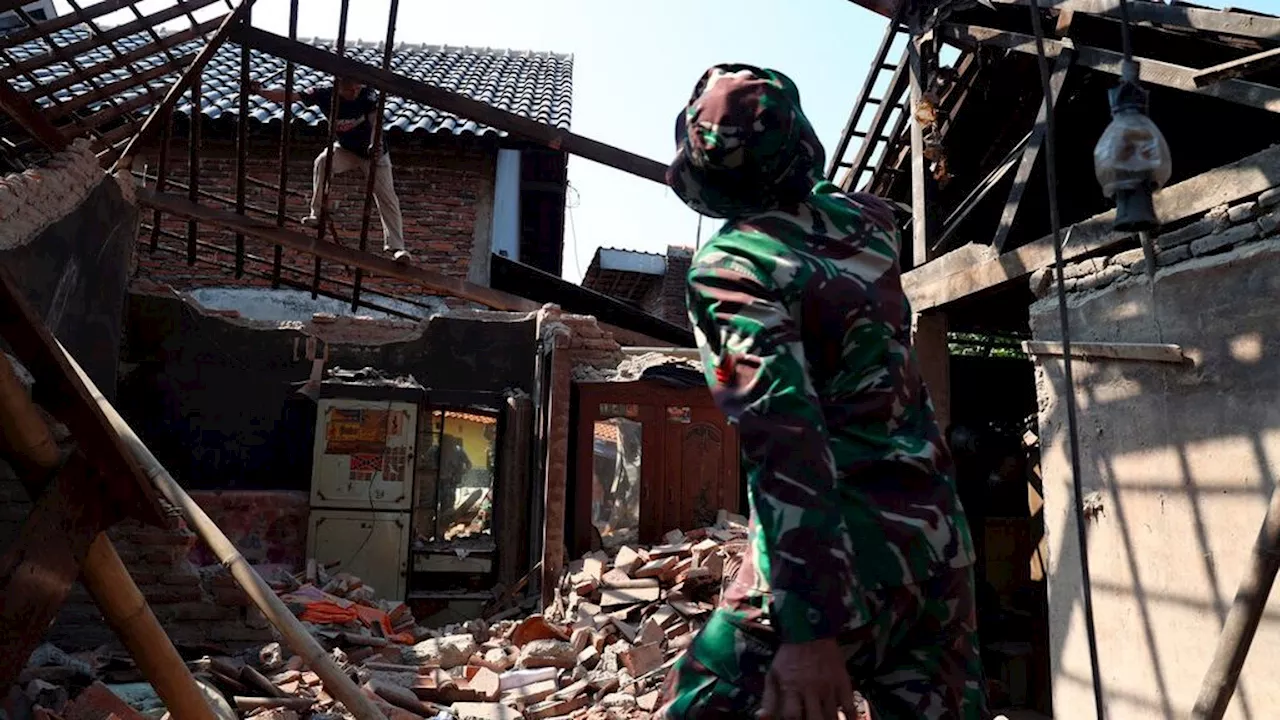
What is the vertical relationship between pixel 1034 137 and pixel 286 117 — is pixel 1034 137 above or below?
below

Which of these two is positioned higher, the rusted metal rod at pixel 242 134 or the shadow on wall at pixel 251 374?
the rusted metal rod at pixel 242 134

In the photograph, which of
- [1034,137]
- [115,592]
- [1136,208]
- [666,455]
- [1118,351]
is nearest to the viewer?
[115,592]

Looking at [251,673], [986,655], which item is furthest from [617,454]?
[251,673]

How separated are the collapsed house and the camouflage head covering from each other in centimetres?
137

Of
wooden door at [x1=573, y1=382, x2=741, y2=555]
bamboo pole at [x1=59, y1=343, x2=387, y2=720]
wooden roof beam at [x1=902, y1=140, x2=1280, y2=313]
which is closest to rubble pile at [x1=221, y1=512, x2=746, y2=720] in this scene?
wooden door at [x1=573, y1=382, x2=741, y2=555]

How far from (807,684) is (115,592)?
197 centimetres

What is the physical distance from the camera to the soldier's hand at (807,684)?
122 centimetres

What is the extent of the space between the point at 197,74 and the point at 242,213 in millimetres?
1659

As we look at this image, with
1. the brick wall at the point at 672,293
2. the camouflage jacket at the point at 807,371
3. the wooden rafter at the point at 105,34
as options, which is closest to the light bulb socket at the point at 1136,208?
the camouflage jacket at the point at 807,371

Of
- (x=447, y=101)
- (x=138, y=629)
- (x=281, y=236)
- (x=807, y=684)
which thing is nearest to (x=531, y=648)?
(x=447, y=101)

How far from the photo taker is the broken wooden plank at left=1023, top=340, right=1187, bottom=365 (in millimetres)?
3836

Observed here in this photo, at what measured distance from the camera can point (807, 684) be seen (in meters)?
1.23

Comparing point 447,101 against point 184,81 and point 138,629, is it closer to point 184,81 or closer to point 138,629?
point 184,81

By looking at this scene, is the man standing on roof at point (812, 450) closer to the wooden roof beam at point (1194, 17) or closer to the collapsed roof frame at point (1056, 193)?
the collapsed roof frame at point (1056, 193)
